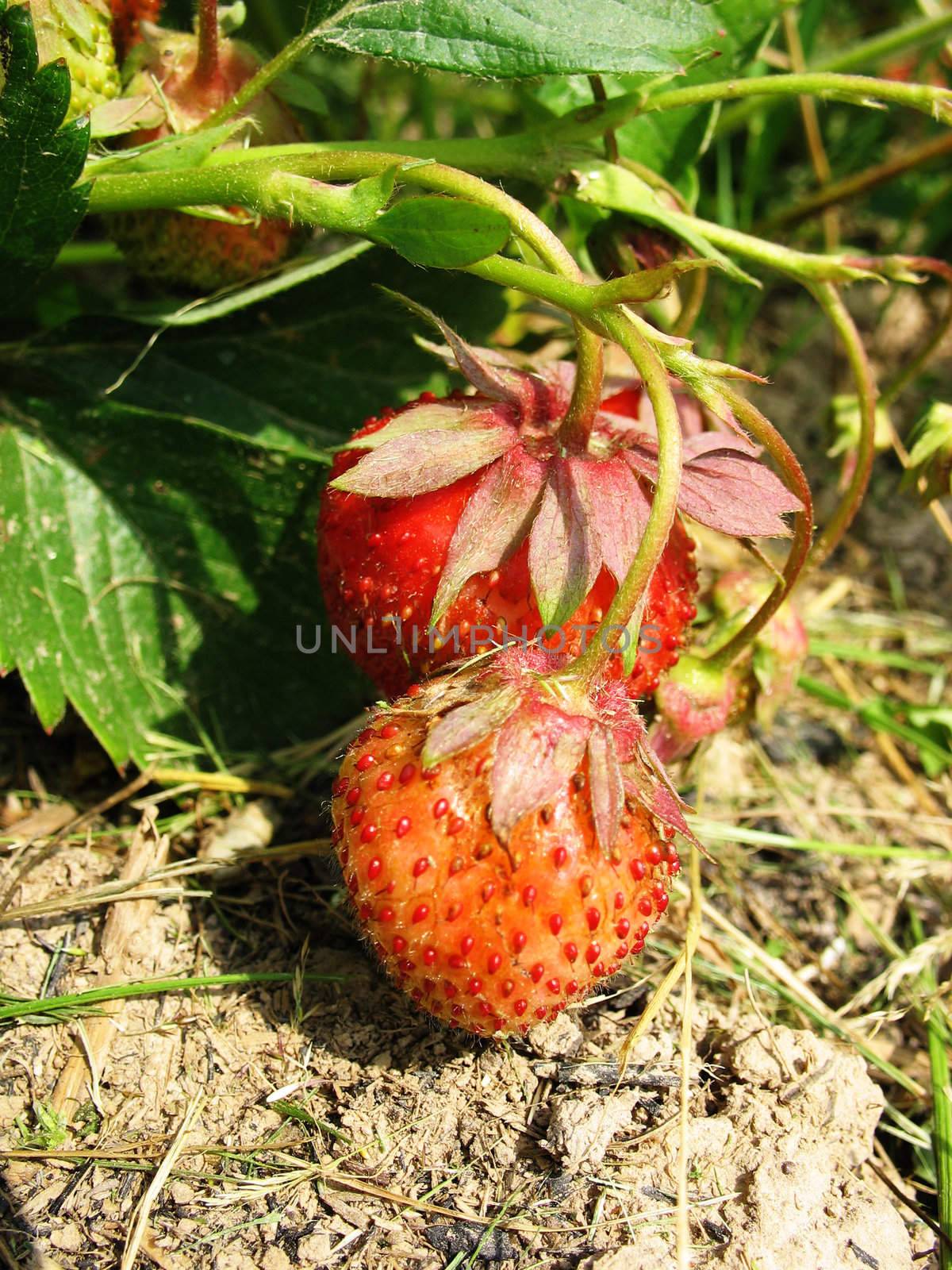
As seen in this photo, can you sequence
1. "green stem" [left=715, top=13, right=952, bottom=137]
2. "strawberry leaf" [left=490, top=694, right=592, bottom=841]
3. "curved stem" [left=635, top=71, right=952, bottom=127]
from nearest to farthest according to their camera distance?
"strawberry leaf" [left=490, top=694, right=592, bottom=841], "curved stem" [left=635, top=71, right=952, bottom=127], "green stem" [left=715, top=13, right=952, bottom=137]

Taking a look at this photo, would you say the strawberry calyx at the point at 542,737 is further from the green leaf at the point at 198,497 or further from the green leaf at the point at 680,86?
the green leaf at the point at 680,86

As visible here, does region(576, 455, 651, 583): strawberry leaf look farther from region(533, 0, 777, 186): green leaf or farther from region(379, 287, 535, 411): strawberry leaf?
region(533, 0, 777, 186): green leaf

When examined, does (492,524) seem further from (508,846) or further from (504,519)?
(508,846)

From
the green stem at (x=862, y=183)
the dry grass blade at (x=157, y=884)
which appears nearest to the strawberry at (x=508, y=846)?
the dry grass blade at (x=157, y=884)

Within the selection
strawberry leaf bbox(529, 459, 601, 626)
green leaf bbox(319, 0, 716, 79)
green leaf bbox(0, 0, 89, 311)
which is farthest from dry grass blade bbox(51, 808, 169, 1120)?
green leaf bbox(319, 0, 716, 79)

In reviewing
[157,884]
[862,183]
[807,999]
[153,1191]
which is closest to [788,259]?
[862,183]

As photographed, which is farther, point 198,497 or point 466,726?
point 198,497
